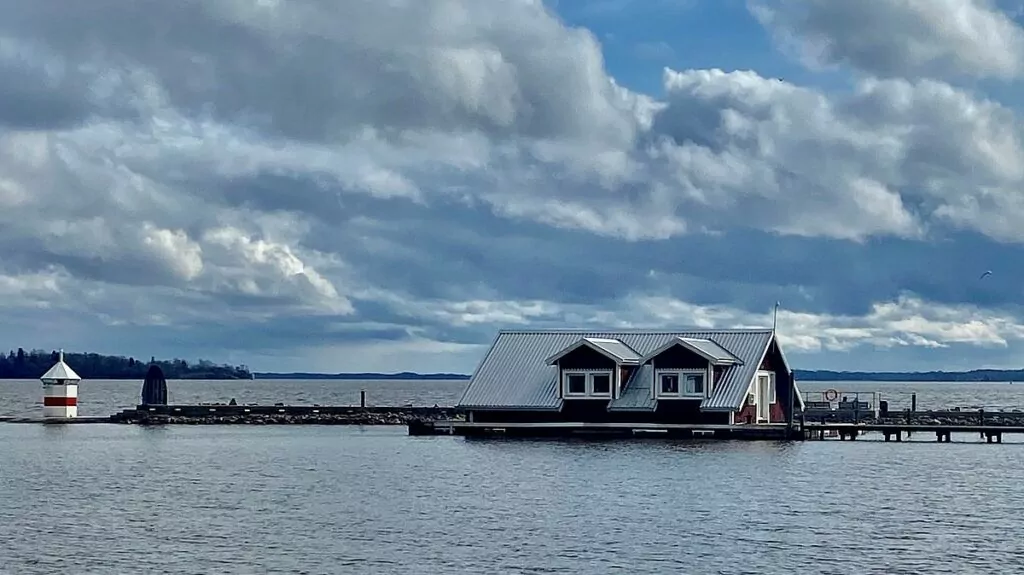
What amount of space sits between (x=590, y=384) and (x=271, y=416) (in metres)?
35.6

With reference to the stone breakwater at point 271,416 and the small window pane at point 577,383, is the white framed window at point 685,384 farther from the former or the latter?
the stone breakwater at point 271,416

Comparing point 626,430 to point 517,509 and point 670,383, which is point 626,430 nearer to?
point 670,383

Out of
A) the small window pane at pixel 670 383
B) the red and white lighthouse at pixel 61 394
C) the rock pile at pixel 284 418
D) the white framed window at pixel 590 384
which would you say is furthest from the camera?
the rock pile at pixel 284 418

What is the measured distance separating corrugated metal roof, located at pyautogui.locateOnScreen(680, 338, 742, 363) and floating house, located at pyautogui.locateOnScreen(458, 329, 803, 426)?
8cm

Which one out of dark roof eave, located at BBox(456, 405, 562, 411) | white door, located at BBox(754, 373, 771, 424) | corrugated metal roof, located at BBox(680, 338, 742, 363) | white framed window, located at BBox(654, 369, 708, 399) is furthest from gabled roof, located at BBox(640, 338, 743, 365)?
dark roof eave, located at BBox(456, 405, 562, 411)

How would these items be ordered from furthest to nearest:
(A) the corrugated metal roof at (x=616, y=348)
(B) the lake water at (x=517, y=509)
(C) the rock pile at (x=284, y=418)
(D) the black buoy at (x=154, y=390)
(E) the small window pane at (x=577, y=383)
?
Result: (D) the black buoy at (x=154, y=390) → (C) the rock pile at (x=284, y=418) → (E) the small window pane at (x=577, y=383) → (A) the corrugated metal roof at (x=616, y=348) → (B) the lake water at (x=517, y=509)

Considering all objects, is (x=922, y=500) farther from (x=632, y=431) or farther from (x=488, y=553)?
(x=632, y=431)

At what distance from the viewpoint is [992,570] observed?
32.5 metres

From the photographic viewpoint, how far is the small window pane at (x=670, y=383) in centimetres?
6794

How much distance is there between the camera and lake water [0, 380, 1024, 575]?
3372 cm

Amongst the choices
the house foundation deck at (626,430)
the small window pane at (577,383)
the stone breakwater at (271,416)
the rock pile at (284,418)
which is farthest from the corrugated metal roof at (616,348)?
the rock pile at (284,418)

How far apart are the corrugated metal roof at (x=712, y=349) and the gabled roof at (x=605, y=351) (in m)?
2.66

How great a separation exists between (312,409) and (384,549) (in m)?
64.4

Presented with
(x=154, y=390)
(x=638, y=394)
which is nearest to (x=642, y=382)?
(x=638, y=394)
